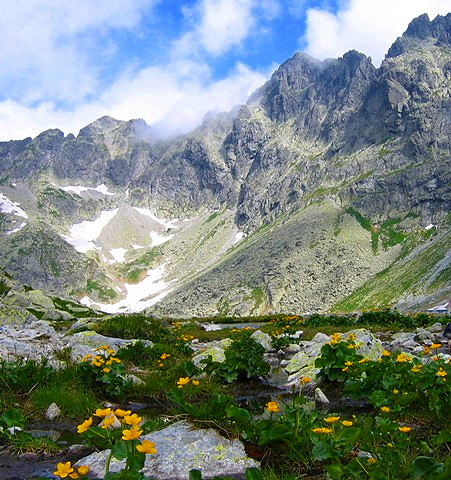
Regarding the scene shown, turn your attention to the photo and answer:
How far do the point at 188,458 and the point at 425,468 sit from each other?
8.55 ft

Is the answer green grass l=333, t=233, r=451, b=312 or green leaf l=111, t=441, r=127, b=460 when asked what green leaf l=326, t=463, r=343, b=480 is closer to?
green leaf l=111, t=441, r=127, b=460

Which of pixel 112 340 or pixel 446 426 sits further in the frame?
pixel 112 340

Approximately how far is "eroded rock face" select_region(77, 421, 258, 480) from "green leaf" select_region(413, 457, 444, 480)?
71.7 inches

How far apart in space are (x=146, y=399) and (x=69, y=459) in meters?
3.62

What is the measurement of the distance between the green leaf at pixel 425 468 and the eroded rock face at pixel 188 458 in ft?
5.98

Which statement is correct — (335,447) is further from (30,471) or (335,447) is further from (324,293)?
(324,293)

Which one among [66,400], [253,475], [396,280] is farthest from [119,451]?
[396,280]

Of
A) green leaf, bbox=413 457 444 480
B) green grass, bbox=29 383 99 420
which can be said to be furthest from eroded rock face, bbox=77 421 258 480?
green grass, bbox=29 383 99 420

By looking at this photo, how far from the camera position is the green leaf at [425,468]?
3.31 m

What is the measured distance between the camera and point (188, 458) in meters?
4.87

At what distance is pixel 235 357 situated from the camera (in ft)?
36.1

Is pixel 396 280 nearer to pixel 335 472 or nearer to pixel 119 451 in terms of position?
pixel 335 472

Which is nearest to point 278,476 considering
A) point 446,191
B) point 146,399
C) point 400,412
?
point 400,412

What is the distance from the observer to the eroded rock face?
458 cm
